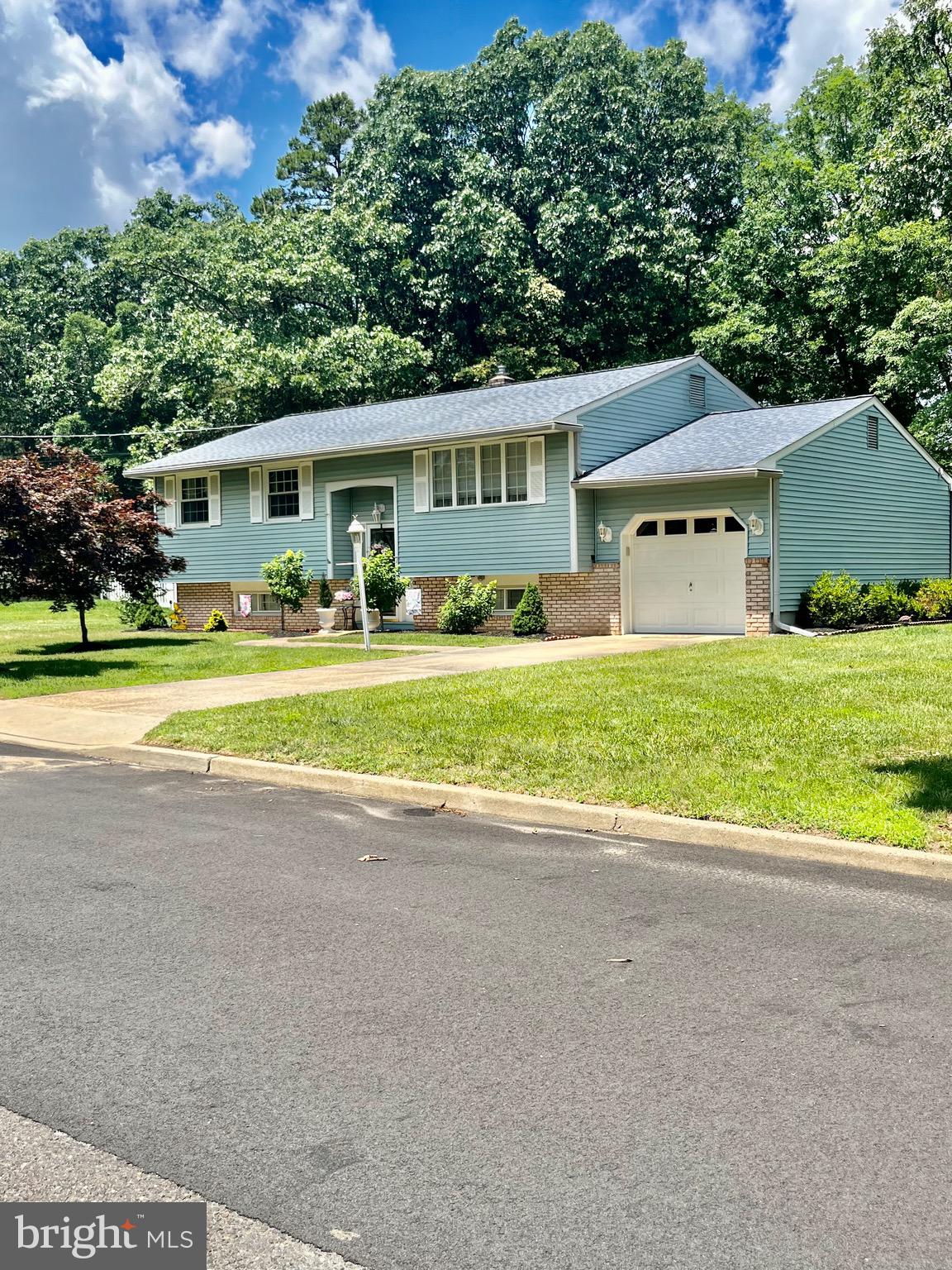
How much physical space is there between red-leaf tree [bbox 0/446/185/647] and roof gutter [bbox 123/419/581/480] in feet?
16.1

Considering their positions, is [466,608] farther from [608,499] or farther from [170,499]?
[170,499]

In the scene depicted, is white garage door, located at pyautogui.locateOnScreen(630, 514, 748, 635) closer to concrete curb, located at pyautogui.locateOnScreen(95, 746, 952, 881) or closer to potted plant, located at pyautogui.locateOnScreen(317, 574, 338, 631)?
potted plant, located at pyautogui.locateOnScreen(317, 574, 338, 631)

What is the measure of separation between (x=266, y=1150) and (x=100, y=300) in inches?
2636

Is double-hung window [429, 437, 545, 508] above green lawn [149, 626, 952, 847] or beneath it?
above

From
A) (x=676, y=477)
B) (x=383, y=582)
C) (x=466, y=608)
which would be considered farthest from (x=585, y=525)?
(x=383, y=582)

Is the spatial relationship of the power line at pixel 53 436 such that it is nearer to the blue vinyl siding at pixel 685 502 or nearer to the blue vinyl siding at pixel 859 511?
the blue vinyl siding at pixel 685 502

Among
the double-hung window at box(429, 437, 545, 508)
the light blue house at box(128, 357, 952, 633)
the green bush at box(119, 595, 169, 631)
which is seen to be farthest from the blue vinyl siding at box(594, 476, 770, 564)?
the green bush at box(119, 595, 169, 631)

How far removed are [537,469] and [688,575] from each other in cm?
409

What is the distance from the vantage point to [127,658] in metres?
19.7

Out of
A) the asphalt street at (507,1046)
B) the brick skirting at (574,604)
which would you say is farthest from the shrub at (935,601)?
the asphalt street at (507,1046)

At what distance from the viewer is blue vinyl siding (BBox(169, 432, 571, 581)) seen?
2450cm

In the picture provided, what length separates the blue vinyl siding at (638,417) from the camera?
80.8ft

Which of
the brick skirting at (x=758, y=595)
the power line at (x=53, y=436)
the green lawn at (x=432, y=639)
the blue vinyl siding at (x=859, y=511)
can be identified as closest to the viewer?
the brick skirting at (x=758, y=595)

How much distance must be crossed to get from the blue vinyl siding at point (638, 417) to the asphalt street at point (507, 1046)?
18789 millimetres
